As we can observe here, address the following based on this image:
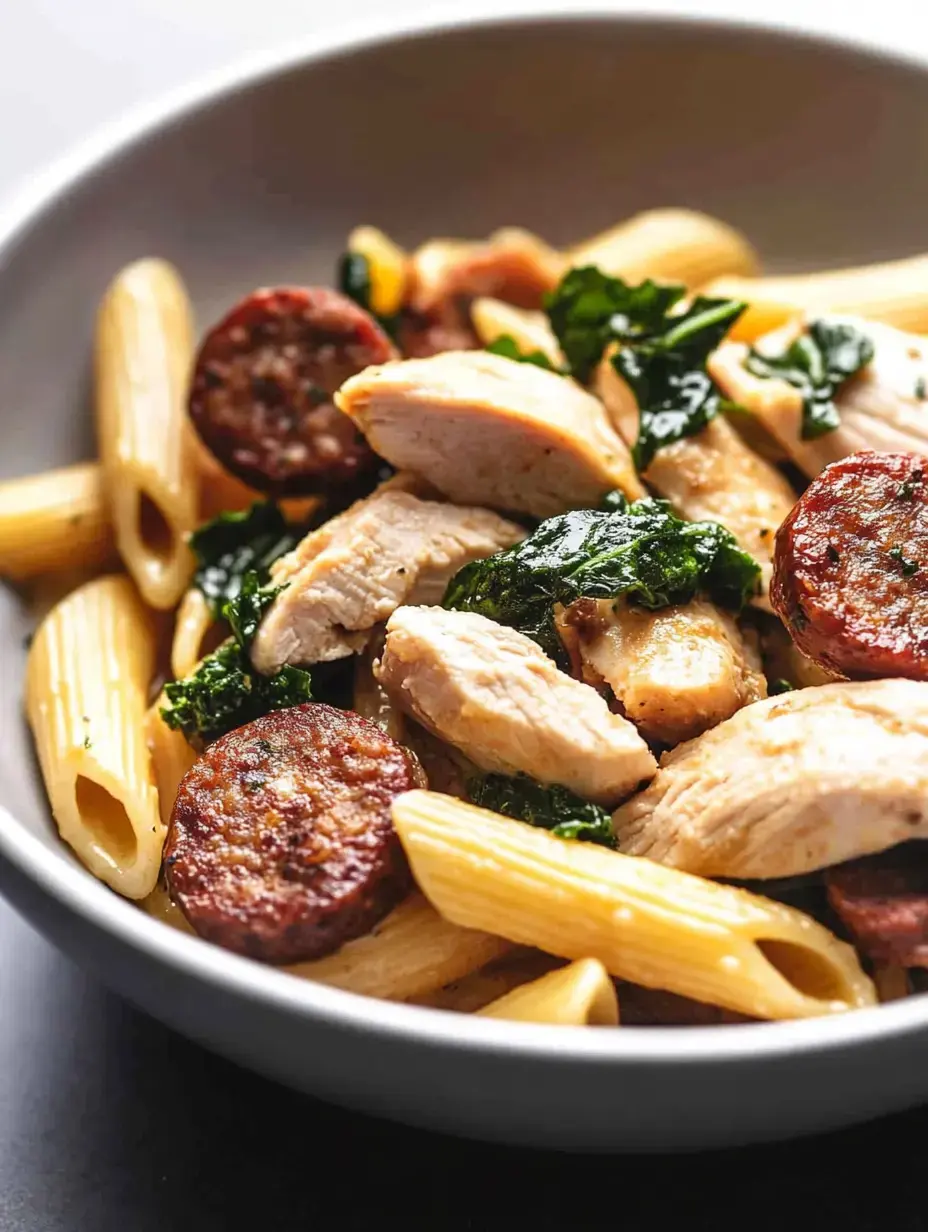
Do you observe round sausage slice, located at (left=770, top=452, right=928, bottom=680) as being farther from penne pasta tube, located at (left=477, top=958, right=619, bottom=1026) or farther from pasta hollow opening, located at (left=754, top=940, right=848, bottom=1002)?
penne pasta tube, located at (left=477, top=958, right=619, bottom=1026)

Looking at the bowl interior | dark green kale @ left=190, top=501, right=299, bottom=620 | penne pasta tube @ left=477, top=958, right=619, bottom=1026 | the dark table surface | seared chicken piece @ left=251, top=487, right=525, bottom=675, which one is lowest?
the dark table surface

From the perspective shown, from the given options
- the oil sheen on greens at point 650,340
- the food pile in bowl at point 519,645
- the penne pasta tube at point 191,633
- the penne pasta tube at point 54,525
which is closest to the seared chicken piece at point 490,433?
the food pile in bowl at point 519,645

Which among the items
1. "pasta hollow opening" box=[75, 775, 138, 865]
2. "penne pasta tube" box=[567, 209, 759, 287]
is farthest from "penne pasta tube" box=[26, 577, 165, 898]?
"penne pasta tube" box=[567, 209, 759, 287]

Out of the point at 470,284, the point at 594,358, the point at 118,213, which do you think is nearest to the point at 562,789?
the point at 594,358

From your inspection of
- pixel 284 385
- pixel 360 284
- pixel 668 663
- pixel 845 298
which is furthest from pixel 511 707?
pixel 360 284

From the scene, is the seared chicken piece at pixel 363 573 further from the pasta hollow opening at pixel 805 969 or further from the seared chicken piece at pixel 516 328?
the pasta hollow opening at pixel 805 969

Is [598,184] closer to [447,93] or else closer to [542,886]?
[447,93]

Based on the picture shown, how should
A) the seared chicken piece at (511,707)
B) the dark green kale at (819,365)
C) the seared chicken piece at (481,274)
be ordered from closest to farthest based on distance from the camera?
the seared chicken piece at (511,707), the dark green kale at (819,365), the seared chicken piece at (481,274)
